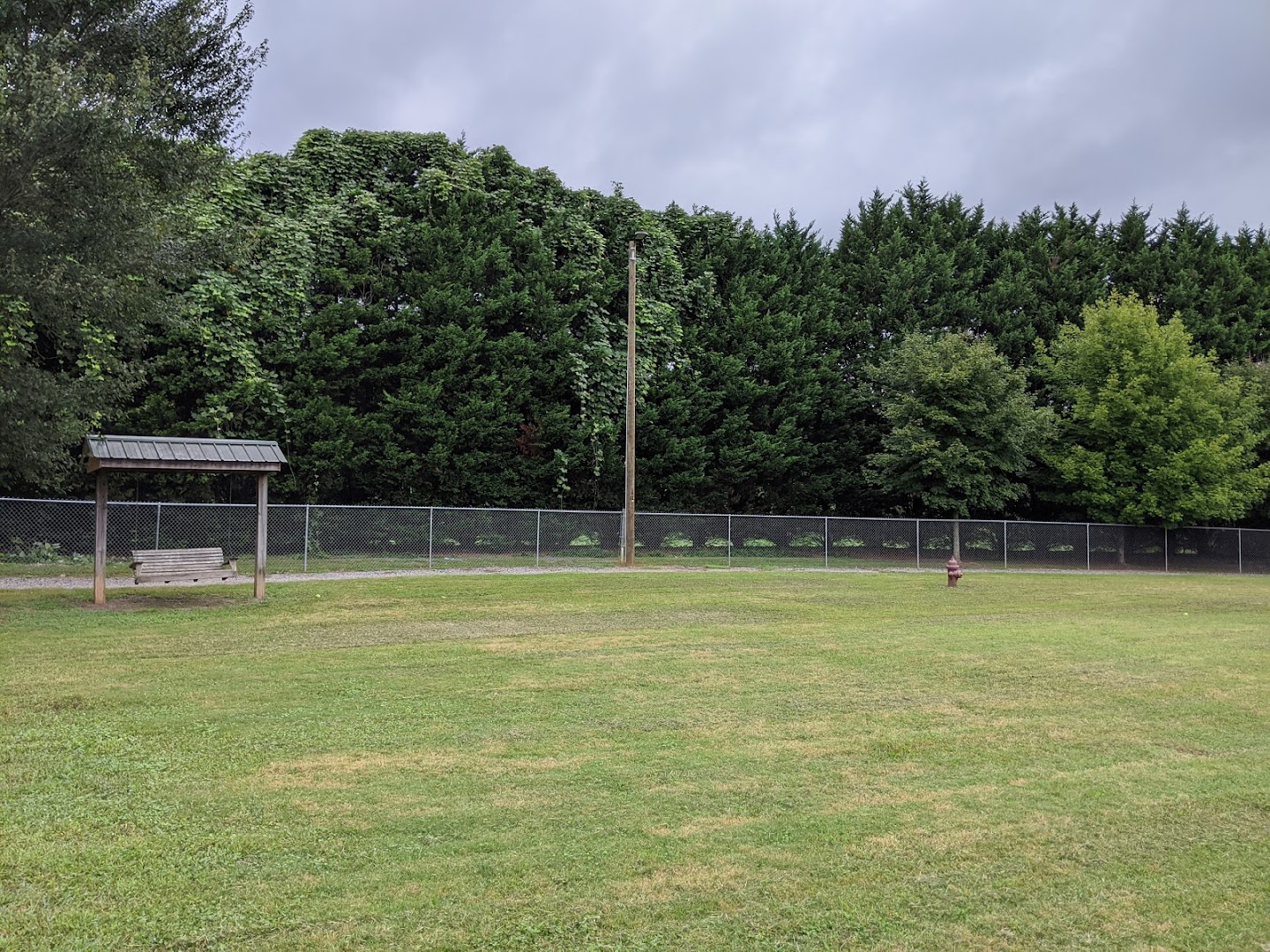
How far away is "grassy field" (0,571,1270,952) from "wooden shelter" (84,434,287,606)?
3218 millimetres

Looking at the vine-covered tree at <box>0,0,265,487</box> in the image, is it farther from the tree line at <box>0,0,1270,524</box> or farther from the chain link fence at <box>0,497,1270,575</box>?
the chain link fence at <box>0,497,1270,575</box>

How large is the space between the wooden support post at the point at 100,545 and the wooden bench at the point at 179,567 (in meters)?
0.58

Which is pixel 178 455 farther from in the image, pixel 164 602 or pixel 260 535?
pixel 164 602

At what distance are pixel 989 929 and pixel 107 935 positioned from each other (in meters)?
3.57

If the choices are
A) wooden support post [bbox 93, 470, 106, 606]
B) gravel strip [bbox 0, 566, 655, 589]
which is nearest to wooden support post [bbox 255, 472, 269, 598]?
gravel strip [bbox 0, 566, 655, 589]

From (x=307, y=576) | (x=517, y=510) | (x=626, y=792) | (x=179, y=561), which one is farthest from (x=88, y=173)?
(x=517, y=510)

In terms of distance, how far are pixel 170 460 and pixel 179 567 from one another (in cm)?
208

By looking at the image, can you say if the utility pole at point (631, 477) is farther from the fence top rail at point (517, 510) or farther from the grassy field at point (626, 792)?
the grassy field at point (626, 792)

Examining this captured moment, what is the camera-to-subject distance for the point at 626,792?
550 centimetres

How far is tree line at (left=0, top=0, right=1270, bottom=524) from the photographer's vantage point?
23.4 m

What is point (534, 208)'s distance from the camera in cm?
3083

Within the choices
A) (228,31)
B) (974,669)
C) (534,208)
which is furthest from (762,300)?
(974,669)

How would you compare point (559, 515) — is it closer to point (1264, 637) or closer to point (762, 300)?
point (762, 300)

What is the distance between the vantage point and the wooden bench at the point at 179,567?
15.1 meters
